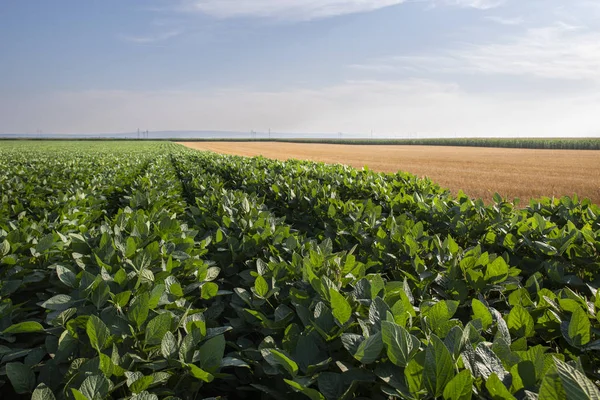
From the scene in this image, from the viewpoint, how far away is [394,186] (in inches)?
271

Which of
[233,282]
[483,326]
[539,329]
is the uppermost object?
[483,326]

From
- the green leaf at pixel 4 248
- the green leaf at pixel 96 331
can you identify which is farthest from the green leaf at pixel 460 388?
the green leaf at pixel 4 248

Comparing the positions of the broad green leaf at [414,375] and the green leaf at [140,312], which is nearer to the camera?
the broad green leaf at [414,375]

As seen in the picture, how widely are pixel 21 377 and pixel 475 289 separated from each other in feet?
8.12

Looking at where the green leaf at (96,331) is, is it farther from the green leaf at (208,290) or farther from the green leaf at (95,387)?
the green leaf at (208,290)

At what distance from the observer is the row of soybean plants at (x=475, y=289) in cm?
127

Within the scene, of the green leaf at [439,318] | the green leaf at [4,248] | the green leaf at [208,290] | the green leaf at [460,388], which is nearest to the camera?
the green leaf at [460,388]

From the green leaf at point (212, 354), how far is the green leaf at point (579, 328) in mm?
1492

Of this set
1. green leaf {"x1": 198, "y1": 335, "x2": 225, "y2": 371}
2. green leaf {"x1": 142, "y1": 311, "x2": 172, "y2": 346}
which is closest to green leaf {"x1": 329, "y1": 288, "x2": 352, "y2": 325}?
green leaf {"x1": 198, "y1": 335, "x2": 225, "y2": 371}

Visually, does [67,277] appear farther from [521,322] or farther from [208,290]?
[521,322]

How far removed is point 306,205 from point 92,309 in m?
4.22

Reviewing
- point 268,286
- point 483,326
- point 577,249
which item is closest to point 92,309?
point 268,286

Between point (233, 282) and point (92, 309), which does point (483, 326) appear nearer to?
point (92, 309)

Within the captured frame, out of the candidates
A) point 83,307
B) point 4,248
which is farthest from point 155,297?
point 4,248
